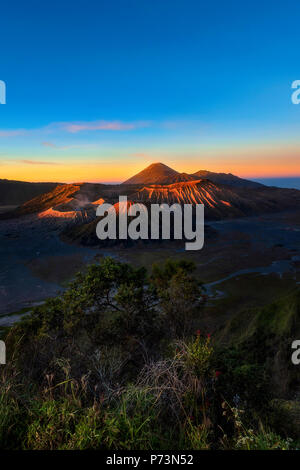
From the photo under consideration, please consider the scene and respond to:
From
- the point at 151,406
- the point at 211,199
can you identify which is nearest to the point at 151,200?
the point at 211,199

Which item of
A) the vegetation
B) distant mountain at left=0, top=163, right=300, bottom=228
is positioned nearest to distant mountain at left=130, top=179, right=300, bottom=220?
distant mountain at left=0, top=163, right=300, bottom=228

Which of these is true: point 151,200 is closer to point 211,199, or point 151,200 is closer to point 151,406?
point 211,199

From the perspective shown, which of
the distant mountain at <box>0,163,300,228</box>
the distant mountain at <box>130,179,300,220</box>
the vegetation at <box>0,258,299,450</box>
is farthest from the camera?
the distant mountain at <box>130,179,300,220</box>

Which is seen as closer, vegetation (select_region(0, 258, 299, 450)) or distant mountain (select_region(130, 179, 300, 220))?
vegetation (select_region(0, 258, 299, 450))

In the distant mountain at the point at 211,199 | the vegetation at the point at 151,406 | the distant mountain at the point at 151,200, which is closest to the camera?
the vegetation at the point at 151,406

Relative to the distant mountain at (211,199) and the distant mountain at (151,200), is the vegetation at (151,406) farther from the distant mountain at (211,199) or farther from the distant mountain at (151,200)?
the distant mountain at (211,199)

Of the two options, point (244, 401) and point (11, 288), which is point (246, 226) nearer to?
point (11, 288)

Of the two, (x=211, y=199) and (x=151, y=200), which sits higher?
(x=211, y=199)

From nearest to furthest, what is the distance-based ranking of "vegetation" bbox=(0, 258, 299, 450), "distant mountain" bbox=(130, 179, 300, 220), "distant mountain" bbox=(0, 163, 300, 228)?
"vegetation" bbox=(0, 258, 299, 450) → "distant mountain" bbox=(0, 163, 300, 228) → "distant mountain" bbox=(130, 179, 300, 220)

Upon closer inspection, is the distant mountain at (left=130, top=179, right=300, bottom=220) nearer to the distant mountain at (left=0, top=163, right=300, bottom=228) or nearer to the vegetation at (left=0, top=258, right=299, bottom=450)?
the distant mountain at (left=0, top=163, right=300, bottom=228)

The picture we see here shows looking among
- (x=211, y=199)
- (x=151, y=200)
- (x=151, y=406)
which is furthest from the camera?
(x=211, y=199)

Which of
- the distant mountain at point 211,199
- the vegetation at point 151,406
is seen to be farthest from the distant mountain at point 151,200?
the vegetation at point 151,406

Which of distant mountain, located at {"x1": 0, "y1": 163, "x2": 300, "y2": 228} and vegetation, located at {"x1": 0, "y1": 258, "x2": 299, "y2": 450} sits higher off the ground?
distant mountain, located at {"x1": 0, "y1": 163, "x2": 300, "y2": 228}
